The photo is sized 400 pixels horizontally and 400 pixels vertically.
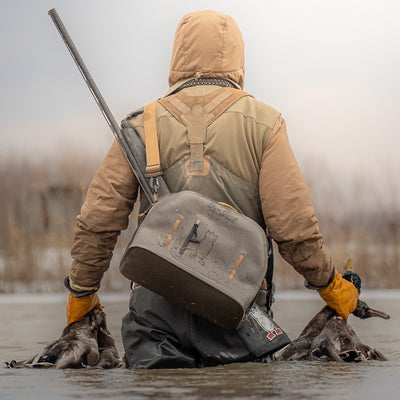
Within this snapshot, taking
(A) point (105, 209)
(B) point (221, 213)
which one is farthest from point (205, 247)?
(A) point (105, 209)

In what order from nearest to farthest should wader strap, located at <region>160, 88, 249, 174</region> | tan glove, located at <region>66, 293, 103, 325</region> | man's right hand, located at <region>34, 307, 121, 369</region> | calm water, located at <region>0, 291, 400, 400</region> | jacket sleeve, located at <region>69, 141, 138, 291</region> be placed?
calm water, located at <region>0, 291, 400, 400</region> < wader strap, located at <region>160, 88, 249, 174</region> < jacket sleeve, located at <region>69, 141, 138, 291</region> < man's right hand, located at <region>34, 307, 121, 369</region> < tan glove, located at <region>66, 293, 103, 325</region>

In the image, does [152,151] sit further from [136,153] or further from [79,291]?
[79,291]

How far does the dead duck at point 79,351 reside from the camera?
3.83 meters

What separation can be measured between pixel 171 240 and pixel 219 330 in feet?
1.67

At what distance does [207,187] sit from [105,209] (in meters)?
0.48

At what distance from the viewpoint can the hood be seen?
12.0 feet

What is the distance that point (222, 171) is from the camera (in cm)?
345

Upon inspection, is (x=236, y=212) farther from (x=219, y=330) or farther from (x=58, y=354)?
(x=58, y=354)

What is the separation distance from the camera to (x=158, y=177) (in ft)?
11.3

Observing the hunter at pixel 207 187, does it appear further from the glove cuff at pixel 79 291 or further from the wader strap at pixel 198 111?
the glove cuff at pixel 79 291

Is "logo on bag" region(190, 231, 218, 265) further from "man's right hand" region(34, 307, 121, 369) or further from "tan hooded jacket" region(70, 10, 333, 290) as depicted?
"man's right hand" region(34, 307, 121, 369)

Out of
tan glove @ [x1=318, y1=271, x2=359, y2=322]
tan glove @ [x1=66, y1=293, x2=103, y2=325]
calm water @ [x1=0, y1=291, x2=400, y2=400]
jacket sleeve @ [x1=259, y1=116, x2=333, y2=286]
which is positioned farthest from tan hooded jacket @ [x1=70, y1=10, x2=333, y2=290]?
calm water @ [x1=0, y1=291, x2=400, y2=400]

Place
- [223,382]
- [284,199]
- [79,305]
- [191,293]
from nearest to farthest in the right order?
[223,382]
[191,293]
[284,199]
[79,305]

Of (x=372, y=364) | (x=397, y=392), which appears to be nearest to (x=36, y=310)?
(x=372, y=364)
